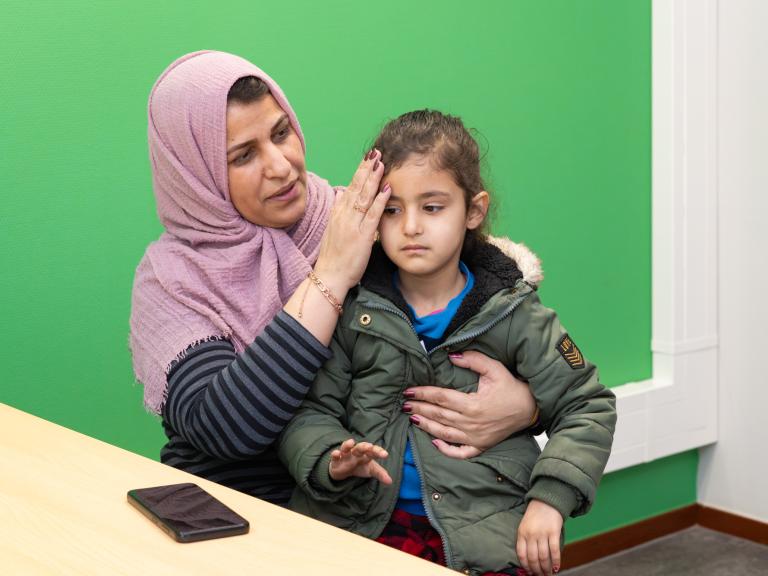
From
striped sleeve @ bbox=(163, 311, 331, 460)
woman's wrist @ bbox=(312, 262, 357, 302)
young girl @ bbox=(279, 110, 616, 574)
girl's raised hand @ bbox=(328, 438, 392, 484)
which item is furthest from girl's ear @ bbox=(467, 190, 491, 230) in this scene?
girl's raised hand @ bbox=(328, 438, 392, 484)

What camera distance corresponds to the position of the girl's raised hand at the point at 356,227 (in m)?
1.64

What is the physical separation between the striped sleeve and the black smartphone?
1.41 ft

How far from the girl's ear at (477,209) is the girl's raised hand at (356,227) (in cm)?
16

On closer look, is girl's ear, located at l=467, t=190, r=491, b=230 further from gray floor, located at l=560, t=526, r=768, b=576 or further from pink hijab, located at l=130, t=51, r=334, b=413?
gray floor, located at l=560, t=526, r=768, b=576

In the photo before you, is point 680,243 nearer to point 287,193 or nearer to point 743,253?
point 743,253

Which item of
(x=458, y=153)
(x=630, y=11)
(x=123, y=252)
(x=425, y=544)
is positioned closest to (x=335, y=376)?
(x=425, y=544)

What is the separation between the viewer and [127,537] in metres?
1.03

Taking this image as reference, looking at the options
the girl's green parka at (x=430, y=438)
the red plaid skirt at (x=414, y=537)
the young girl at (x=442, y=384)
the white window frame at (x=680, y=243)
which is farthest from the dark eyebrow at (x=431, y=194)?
the white window frame at (x=680, y=243)

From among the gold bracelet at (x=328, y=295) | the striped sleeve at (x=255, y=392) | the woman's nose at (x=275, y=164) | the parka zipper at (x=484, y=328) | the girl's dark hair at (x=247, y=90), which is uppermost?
the girl's dark hair at (x=247, y=90)

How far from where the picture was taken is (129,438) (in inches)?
94.7

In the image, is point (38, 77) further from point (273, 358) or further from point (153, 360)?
point (273, 358)

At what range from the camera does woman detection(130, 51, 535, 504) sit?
1.62m

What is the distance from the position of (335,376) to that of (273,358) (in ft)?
0.42

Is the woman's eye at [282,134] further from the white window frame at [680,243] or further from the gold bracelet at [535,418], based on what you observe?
the white window frame at [680,243]
